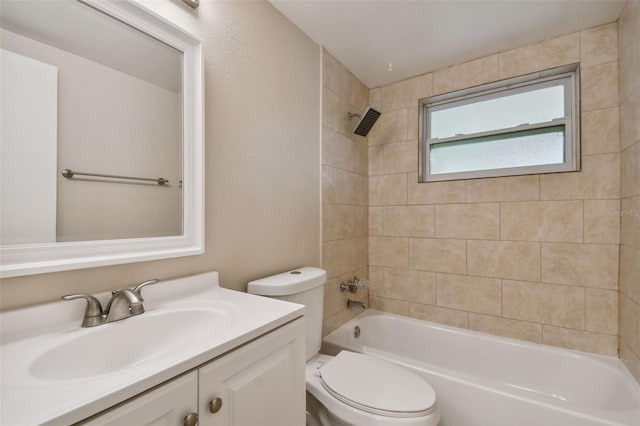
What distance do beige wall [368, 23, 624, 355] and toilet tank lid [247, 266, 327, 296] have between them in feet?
3.46

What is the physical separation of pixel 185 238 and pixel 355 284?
52.3 inches

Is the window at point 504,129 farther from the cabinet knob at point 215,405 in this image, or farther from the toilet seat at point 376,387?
the cabinet knob at point 215,405

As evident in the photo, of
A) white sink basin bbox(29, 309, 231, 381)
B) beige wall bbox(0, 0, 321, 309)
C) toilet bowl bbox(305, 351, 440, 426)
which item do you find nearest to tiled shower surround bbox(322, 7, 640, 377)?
beige wall bbox(0, 0, 321, 309)

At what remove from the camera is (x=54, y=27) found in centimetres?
85

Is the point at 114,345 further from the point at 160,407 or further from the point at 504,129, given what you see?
the point at 504,129

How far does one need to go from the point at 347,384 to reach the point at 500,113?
2.00 metres

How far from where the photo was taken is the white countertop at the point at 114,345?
471 millimetres

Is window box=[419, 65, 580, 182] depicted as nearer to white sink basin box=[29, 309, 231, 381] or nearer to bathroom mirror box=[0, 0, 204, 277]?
bathroom mirror box=[0, 0, 204, 277]

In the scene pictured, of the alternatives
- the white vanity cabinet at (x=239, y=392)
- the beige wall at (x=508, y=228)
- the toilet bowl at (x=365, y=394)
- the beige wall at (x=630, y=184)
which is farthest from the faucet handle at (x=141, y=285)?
the beige wall at (x=630, y=184)

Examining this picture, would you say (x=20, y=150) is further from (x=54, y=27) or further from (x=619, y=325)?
(x=619, y=325)

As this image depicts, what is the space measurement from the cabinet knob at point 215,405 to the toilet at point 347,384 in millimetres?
590

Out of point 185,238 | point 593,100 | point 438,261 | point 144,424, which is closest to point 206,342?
point 144,424

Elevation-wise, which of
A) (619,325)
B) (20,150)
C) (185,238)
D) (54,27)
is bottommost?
(619,325)

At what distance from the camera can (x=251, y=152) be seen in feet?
4.52
